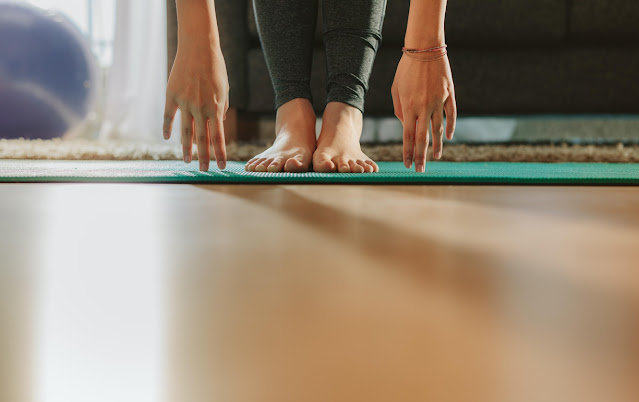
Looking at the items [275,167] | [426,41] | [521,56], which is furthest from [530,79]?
[275,167]

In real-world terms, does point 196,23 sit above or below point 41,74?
below

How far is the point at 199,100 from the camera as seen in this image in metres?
0.71

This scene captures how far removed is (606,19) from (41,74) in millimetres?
1842

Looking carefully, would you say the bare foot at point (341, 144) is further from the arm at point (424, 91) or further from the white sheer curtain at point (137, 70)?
the white sheer curtain at point (137, 70)

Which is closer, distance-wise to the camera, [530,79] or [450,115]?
[450,115]

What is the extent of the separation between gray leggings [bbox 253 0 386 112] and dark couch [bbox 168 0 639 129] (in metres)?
0.47

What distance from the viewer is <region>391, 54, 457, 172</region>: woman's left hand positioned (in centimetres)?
73

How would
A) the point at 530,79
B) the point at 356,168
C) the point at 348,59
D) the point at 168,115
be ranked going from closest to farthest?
the point at 168,115, the point at 356,168, the point at 348,59, the point at 530,79

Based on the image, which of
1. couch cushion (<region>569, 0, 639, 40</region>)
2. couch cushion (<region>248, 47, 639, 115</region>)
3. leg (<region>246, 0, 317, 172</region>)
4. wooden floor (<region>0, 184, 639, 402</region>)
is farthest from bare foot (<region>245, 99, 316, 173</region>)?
couch cushion (<region>569, 0, 639, 40</region>)

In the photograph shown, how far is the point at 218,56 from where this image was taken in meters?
0.75

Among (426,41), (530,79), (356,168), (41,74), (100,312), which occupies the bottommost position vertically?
(100,312)

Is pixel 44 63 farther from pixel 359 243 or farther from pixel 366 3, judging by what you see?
pixel 359 243

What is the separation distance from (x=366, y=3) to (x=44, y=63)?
4.82ft

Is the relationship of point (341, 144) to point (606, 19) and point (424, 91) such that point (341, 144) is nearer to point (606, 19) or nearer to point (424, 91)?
point (424, 91)
